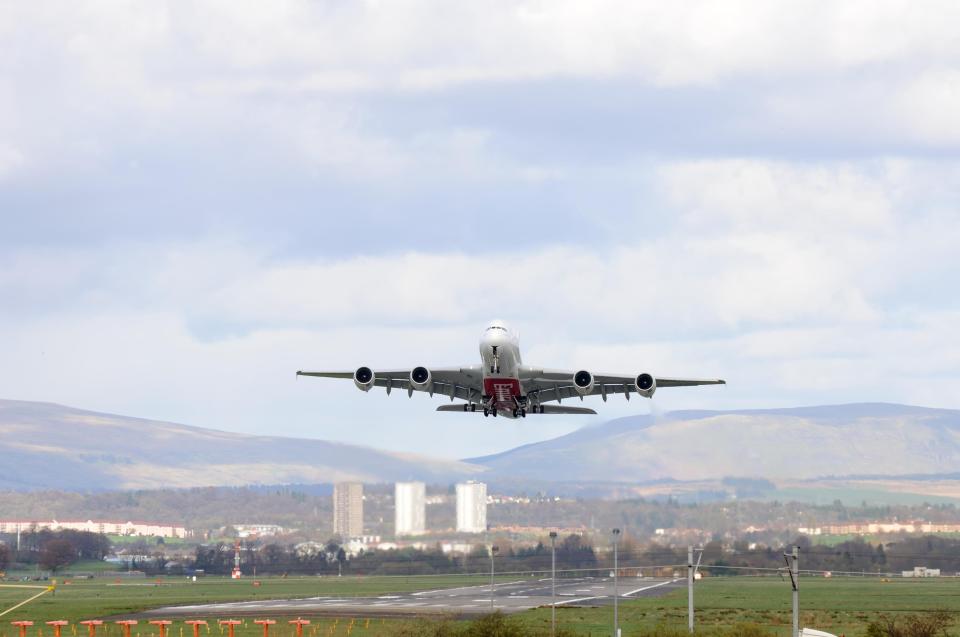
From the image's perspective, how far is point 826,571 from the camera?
434 ft

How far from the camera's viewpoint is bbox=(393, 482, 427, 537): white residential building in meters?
138

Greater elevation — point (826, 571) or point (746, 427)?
point (746, 427)

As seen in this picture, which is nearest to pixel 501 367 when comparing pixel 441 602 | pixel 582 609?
pixel 582 609

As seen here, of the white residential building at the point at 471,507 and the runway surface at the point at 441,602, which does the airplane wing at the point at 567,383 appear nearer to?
the runway surface at the point at 441,602

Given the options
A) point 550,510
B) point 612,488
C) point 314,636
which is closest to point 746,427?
point 612,488

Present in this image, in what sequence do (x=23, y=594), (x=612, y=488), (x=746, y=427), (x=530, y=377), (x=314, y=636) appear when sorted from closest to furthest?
1. (x=530, y=377)
2. (x=314, y=636)
3. (x=23, y=594)
4. (x=612, y=488)
5. (x=746, y=427)

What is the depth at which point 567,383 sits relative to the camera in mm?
78812

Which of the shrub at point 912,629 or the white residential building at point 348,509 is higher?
the white residential building at point 348,509

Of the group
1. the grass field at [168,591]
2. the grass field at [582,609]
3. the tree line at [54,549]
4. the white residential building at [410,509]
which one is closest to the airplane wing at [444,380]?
the grass field at [582,609]

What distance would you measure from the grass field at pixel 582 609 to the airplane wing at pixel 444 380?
1593 cm

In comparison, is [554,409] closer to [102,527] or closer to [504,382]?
[504,382]

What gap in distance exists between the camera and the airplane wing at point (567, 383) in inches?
2963

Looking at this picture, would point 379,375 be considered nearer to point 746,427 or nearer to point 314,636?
point 314,636

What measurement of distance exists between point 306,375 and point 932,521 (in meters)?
86.7
